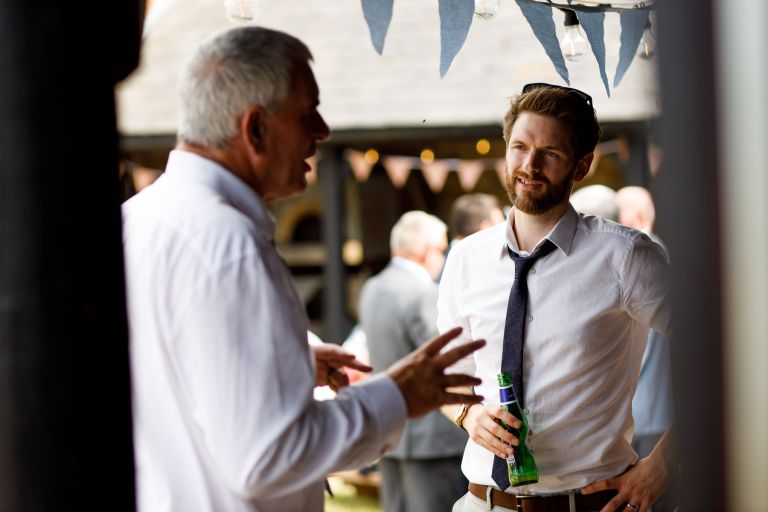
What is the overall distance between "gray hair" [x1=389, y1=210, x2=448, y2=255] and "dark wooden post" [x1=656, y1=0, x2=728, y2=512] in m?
4.58

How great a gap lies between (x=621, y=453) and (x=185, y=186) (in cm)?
151

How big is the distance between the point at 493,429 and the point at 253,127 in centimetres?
118

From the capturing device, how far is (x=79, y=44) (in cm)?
138

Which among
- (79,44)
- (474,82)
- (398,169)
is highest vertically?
(79,44)

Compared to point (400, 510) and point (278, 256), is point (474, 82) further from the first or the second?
point (278, 256)

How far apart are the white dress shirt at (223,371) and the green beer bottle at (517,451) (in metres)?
0.93

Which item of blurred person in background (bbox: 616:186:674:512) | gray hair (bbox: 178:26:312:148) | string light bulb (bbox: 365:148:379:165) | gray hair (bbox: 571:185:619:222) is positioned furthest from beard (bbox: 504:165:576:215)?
string light bulb (bbox: 365:148:379:165)

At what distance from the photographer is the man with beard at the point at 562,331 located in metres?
2.56

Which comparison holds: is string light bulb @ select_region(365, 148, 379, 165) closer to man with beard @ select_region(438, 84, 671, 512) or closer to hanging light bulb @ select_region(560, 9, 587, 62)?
hanging light bulb @ select_region(560, 9, 587, 62)

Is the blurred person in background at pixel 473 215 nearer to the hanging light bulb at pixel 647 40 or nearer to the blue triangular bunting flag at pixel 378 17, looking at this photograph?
the hanging light bulb at pixel 647 40

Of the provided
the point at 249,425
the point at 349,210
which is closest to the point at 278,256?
the point at 249,425

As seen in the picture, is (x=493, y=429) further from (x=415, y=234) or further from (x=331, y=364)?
(x=415, y=234)

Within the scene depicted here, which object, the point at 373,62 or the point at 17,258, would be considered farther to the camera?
the point at 373,62

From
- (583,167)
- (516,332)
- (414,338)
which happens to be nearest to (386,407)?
(516,332)
